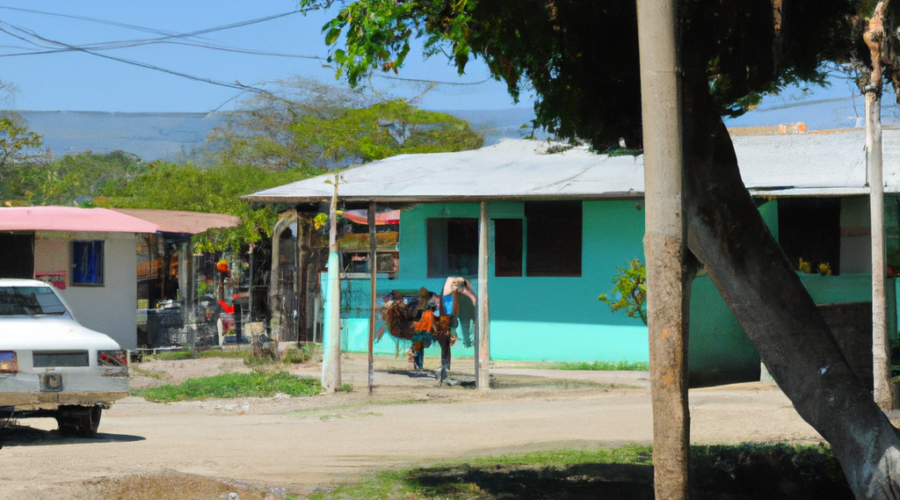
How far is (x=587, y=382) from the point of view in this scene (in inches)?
555

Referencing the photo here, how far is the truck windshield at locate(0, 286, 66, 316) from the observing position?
31.6ft

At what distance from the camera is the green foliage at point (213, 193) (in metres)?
27.0

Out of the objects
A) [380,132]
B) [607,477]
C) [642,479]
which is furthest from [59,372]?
[380,132]

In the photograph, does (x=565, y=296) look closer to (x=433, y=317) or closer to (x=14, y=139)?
(x=433, y=317)

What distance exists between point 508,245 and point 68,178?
24700 millimetres

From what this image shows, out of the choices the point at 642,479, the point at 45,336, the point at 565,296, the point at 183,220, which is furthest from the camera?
the point at 183,220

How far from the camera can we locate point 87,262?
1723cm

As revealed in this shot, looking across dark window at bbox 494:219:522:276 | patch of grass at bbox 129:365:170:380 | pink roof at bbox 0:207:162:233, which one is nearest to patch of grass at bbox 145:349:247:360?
patch of grass at bbox 129:365:170:380

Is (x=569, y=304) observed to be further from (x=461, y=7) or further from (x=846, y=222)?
(x=461, y=7)

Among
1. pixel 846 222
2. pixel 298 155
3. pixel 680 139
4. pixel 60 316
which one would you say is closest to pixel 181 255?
pixel 60 316

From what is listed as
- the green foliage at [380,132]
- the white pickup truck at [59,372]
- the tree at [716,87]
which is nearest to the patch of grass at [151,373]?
the white pickup truck at [59,372]

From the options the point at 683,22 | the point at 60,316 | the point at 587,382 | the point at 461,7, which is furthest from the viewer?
the point at 587,382

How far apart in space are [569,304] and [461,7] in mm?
9396

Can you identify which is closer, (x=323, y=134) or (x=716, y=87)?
(x=716, y=87)
